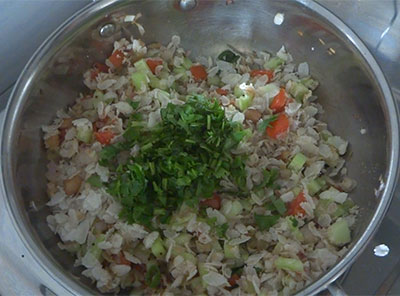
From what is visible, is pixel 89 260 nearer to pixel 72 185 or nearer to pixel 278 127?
pixel 72 185

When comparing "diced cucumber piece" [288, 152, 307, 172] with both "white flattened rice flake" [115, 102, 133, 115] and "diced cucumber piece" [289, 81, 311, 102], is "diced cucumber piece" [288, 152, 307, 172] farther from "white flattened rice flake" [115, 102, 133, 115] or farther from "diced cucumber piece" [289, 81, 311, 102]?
"white flattened rice flake" [115, 102, 133, 115]

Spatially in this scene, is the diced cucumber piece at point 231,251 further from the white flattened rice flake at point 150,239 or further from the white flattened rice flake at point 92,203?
the white flattened rice flake at point 92,203

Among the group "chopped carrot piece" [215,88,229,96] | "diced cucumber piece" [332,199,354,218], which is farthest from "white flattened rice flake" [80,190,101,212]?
"diced cucumber piece" [332,199,354,218]

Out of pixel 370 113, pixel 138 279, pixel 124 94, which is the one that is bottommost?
pixel 138 279

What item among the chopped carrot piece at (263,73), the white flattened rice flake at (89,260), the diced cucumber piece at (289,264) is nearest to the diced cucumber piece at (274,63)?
the chopped carrot piece at (263,73)

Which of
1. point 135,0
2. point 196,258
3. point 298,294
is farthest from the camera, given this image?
point 135,0

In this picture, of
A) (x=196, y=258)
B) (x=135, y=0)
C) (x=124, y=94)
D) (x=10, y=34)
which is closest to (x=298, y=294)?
(x=196, y=258)

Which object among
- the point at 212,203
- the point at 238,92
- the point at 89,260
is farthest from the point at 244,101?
the point at 89,260

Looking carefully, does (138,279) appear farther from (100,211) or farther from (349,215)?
(349,215)
